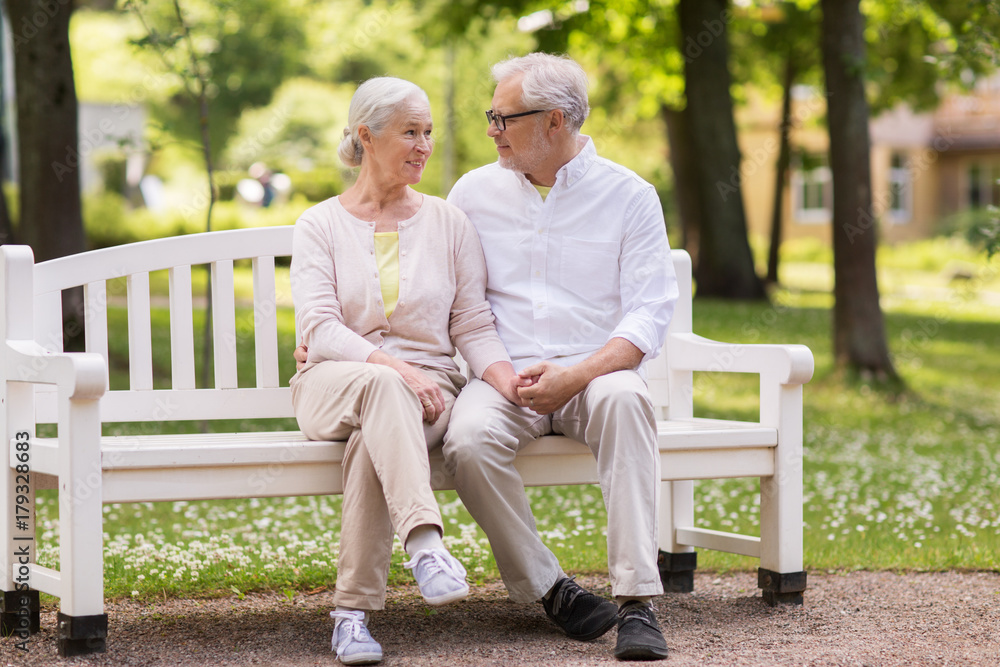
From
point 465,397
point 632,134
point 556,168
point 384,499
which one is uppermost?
point 632,134

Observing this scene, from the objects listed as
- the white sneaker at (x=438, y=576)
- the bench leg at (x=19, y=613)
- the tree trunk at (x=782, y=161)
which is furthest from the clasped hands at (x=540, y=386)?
the tree trunk at (x=782, y=161)

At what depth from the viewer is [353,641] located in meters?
3.12

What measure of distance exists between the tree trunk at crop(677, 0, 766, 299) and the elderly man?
11.0 m

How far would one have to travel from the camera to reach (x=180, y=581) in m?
4.12

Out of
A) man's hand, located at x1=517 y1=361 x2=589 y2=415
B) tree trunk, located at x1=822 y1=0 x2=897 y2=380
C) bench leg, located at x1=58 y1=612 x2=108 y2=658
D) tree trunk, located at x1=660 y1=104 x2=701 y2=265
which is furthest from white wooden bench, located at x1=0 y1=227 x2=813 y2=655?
tree trunk, located at x1=660 y1=104 x2=701 y2=265

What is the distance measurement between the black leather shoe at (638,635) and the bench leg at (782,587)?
28.8 inches

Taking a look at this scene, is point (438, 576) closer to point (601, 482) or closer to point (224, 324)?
point (601, 482)

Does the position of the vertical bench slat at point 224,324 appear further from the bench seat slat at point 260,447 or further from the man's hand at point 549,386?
the man's hand at point 549,386

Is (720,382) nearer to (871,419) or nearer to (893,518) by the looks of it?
(871,419)

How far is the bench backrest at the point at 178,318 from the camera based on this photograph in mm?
3729

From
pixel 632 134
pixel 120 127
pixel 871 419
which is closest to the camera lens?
pixel 871 419

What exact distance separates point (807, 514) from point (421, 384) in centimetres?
316

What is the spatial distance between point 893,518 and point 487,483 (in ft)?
10.3

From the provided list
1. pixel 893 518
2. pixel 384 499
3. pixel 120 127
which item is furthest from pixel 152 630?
pixel 120 127
